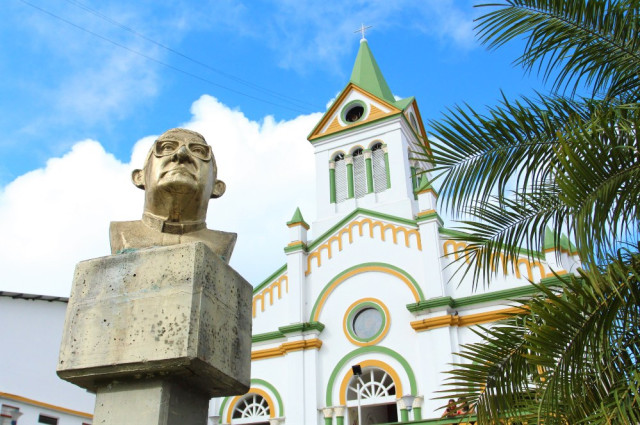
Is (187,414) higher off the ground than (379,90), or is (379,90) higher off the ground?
(379,90)

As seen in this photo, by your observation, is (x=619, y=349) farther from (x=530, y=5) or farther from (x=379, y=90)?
(x=379, y=90)

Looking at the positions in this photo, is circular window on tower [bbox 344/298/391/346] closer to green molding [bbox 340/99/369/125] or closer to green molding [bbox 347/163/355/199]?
green molding [bbox 347/163/355/199]

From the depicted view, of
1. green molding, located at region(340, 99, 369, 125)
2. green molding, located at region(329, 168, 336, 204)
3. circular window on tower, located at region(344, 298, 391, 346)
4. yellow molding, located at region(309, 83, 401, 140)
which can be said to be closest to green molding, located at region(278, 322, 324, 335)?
circular window on tower, located at region(344, 298, 391, 346)

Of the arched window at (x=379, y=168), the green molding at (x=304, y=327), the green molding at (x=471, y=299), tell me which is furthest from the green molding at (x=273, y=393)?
the arched window at (x=379, y=168)

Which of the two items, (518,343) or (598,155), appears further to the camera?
(518,343)

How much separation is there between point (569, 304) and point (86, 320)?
3.41 metres

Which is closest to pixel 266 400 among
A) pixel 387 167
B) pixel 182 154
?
pixel 387 167

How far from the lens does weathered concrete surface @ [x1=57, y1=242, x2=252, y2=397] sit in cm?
324

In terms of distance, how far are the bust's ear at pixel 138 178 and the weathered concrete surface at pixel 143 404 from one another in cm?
137

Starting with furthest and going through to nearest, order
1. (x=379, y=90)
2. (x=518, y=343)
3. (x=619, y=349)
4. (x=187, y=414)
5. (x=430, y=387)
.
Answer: (x=379, y=90), (x=430, y=387), (x=518, y=343), (x=619, y=349), (x=187, y=414)

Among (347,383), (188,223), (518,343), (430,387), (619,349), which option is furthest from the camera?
(347,383)

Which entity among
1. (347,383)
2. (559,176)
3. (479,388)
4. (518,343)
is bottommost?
(479,388)

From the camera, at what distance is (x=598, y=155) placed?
4.62 metres

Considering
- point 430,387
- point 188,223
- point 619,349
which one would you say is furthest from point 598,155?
point 430,387
